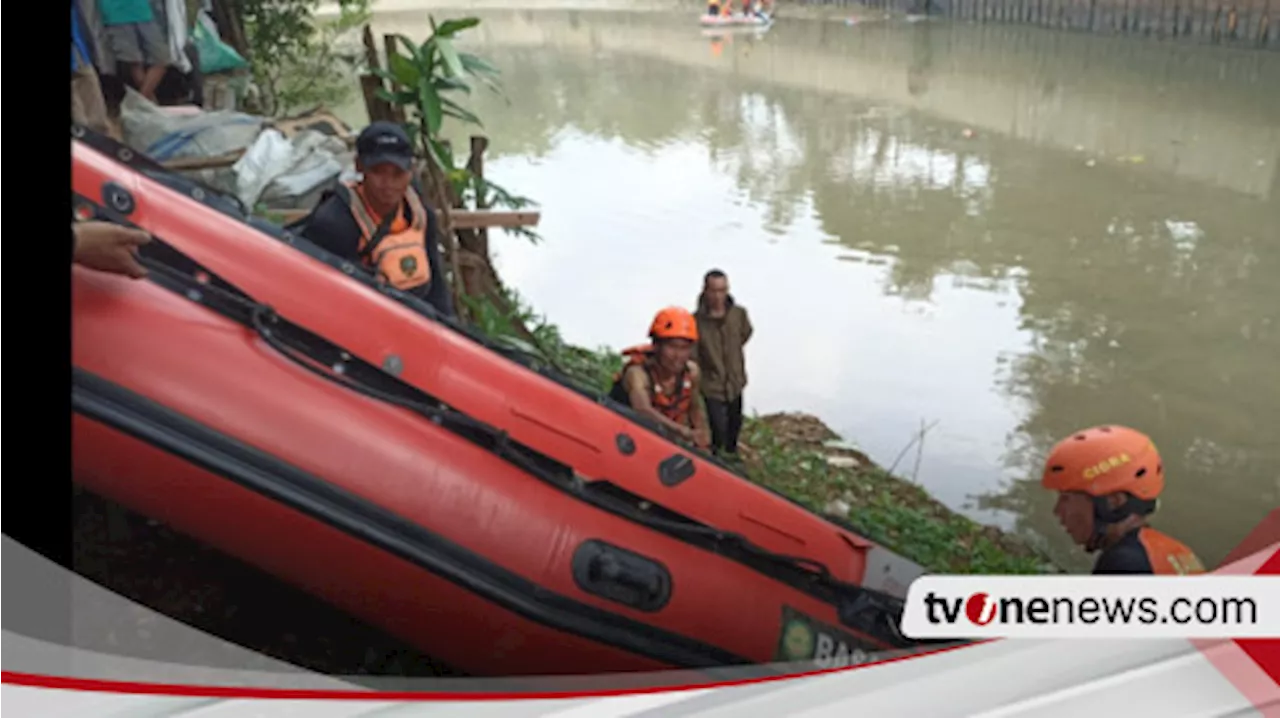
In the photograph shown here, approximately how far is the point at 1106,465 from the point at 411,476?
25.5 inches

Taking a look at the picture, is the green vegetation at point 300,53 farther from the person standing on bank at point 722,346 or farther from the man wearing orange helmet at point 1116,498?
the man wearing orange helmet at point 1116,498

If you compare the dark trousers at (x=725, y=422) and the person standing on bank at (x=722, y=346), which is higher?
the person standing on bank at (x=722, y=346)

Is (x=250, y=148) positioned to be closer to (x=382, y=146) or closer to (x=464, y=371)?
(x=382, y=146)

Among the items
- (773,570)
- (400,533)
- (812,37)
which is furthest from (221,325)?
(812,37)

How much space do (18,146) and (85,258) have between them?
8 cm

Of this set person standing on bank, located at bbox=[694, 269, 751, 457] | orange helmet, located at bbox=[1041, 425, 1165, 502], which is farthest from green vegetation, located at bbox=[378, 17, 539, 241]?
Answer: orange helmet, located at bbox=[1041, 425, 1165, 502]

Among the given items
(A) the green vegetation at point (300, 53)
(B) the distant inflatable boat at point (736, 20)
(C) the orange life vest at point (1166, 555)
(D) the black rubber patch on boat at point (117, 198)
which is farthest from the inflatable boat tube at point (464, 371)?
(B) the distant inflatable boat at point (736, 20)

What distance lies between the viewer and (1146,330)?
3.34ft

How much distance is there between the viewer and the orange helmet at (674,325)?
0.84 m

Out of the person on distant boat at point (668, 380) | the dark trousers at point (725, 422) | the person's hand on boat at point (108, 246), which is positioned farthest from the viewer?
the dark trousers at point (725, 422)

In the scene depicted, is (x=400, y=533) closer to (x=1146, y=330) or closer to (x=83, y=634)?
(x=83, y=634)

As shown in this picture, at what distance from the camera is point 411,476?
0.81 meters

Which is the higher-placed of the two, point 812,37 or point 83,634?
point 812,37

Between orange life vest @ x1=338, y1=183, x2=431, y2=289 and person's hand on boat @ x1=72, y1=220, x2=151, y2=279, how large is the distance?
0.15 m
